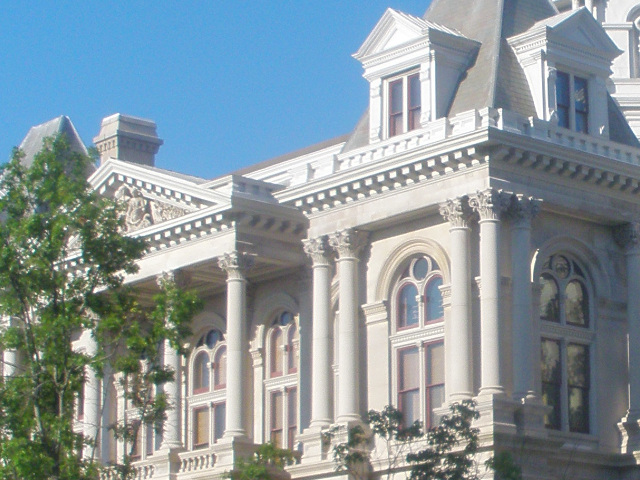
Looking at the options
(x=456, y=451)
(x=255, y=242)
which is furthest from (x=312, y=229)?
(x=456, y=451)

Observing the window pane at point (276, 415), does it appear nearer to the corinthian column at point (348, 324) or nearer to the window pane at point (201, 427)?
Answer: the window pane at point (201, 427)

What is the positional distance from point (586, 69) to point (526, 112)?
7.63 ft

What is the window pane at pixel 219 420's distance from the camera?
158 ft

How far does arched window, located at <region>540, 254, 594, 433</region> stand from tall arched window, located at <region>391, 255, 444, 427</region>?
2523 mm

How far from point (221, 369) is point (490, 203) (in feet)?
41.0

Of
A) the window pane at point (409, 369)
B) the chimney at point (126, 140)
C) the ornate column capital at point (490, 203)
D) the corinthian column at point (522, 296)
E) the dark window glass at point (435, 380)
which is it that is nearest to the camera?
the corinthian column at point (522, 296)

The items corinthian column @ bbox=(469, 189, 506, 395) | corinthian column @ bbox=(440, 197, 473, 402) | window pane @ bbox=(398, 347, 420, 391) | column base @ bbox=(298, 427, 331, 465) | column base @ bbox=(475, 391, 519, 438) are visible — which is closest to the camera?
column base @ bbox=(475, 391, 519, 438)

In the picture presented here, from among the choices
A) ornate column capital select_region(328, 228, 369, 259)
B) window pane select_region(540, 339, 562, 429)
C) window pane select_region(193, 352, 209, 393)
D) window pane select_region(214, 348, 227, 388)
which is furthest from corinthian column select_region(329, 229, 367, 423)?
window pane select_region(193, 352, 209, 393)

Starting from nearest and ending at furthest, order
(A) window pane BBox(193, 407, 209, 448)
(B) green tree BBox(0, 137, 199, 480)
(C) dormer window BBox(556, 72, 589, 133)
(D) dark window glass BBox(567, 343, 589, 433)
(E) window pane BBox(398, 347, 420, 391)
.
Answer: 1. (B) green tree BBox(0, 137, 199, 480)
2. (D) dark window glass BBox(567, 343, 589, 433)
3. (E) window pane BBox(398, 347, 420, 391)
4. (C) dormer window BBox(556, 72, 589, 133)
5. (A) window pane BBox(193, 407, 209, 448)

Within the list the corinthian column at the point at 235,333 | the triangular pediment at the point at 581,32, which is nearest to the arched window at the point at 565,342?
the triangular pediment at the point at 581,32

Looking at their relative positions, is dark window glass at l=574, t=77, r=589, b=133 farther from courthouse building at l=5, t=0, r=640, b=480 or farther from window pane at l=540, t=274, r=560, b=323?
window pane at l=540, t=274, r=560, b=323

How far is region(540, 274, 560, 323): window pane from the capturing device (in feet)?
135

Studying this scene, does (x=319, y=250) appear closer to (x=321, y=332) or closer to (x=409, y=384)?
(x=321, y=332)

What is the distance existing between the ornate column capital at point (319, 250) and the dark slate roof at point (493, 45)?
4.61m
